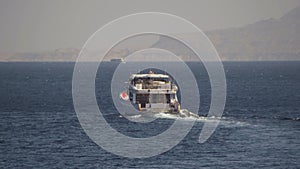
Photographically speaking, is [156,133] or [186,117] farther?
[186,117]

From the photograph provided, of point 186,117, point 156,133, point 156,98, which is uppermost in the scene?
point 156,98

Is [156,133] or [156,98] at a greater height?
[156,98]

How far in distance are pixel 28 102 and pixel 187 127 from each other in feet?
189

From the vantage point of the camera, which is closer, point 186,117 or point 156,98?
point 186,117

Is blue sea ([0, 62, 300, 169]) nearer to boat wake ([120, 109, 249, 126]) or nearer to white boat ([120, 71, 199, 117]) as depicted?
boat wake ([120, 109, 249, 126])

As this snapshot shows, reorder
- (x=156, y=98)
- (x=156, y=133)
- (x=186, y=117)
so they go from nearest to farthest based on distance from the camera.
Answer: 1. (x=156, y=133)
2. (x=186, y=117)
3. (x=156, y=98)

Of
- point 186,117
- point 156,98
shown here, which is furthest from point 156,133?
point 156,98

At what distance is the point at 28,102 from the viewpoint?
497ft

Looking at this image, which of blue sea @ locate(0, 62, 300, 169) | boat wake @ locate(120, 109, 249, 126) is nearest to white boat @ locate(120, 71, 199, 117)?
boat wake @ locate(120, 109, 249, 126)

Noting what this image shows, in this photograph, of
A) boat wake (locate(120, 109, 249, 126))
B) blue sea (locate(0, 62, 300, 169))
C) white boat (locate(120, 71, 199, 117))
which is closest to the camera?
blue sea (locate(0, 62, 300, 169))

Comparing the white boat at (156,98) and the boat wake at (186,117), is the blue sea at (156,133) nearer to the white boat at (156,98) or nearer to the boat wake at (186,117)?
the boat wake at (186,117)

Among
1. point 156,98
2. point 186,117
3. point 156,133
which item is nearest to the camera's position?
point 156,133

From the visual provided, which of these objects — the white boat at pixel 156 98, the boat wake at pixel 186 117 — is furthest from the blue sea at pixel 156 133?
the white boat at pixel 156 98

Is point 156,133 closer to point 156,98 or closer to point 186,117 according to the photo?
point 186,117
